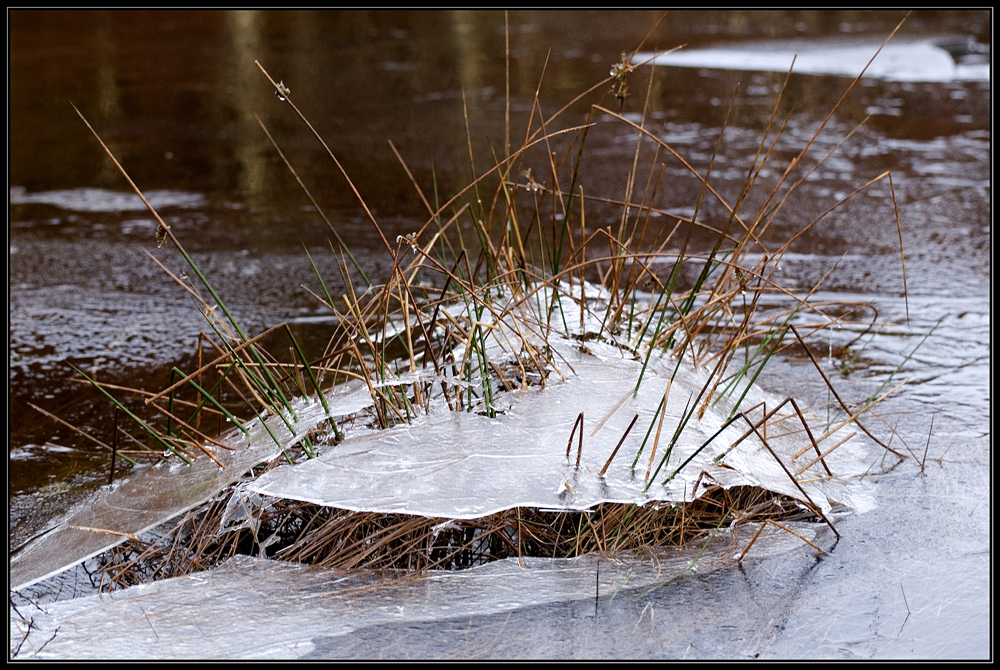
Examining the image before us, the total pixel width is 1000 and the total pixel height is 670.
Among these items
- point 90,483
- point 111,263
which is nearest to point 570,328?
point 90,483

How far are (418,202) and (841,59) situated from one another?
430cm

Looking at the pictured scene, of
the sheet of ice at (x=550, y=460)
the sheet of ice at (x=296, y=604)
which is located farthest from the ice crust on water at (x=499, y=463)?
the sheet of ice at (x=296, y=604)

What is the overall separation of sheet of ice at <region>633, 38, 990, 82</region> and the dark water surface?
274 mm

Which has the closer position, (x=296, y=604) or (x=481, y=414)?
(x=296, y=604)

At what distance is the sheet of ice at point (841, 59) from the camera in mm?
6699

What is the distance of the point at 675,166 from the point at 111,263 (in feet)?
8.77

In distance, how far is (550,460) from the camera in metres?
1.79

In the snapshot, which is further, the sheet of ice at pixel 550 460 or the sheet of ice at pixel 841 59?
the sheet of ice at pixel 841 59

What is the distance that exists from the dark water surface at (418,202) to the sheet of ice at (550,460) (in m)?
0.20

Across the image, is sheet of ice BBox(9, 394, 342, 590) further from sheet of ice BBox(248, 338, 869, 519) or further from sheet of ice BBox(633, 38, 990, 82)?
sheet of ice BBox(633, 38, 990, 82)

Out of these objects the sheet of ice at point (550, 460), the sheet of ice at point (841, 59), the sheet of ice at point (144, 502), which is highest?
the sheet of ice at point (841, 59)

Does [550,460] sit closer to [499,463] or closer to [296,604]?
[499,463]

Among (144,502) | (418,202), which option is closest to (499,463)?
(144,502)

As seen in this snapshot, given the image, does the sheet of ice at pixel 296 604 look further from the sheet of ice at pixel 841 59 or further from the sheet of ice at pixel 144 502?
the sheet of ice at pixel 841 59
